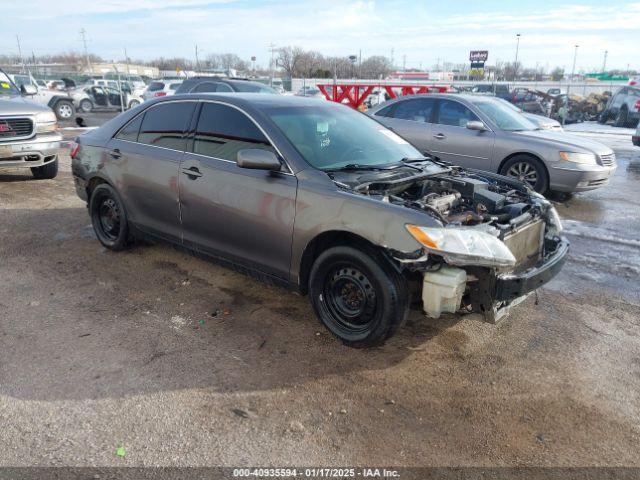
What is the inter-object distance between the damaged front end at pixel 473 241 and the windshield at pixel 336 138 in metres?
0.27

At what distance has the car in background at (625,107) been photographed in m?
21.3

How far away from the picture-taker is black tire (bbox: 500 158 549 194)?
25.8 feet

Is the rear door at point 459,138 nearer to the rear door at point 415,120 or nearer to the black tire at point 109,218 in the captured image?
the rear door at point 415,120

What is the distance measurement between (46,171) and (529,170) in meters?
8.35

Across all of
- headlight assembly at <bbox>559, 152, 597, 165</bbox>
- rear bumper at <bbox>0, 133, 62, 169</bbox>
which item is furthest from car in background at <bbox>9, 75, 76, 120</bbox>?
headlight assembly at <bbox>559, 152, 597, 165</bbox>

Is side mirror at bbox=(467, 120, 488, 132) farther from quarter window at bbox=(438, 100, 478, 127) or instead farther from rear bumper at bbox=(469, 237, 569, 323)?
rear bumper at bbox=(469, 237, 569, 323)

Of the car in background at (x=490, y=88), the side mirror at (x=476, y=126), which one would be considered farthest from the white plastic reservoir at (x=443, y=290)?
the car in background at (x=490, y=88)

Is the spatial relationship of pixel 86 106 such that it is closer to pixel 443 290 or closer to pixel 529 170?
pixel 529 170

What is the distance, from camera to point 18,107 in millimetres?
8195

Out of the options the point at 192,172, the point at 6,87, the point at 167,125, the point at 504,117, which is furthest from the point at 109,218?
the point at 504,117

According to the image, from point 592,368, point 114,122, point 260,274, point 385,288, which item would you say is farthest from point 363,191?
point 114,122

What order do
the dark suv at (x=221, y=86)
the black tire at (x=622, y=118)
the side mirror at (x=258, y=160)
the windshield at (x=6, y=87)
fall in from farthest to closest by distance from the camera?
the black tire at (x=622, y=118)
the dark suv at (x=221, y=86)
the windshield at (x=6, y=87)
the side mirror at (x=258, y=160)

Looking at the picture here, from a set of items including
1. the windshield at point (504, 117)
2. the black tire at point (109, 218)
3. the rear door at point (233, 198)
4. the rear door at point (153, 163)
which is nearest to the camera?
the rear door at point (233, 198)

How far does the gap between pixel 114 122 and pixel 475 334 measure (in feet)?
13.6
